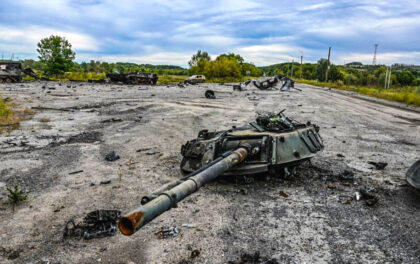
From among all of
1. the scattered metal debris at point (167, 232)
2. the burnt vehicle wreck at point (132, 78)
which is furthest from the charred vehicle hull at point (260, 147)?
the burnt vehicle wreck at point (132, 78)

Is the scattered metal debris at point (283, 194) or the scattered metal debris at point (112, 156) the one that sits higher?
the scattered metal debris at point (112, 156)

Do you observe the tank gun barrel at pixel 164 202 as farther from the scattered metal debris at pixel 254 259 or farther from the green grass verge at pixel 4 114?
the green grass verge at pixel 4 114

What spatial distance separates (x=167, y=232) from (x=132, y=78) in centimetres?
3229

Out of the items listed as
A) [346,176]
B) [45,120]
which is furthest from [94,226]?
[45,120]

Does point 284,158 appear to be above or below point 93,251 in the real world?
above

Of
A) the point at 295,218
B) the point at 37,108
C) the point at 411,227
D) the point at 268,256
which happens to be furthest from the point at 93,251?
the point at 37,108

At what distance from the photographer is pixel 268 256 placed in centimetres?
390

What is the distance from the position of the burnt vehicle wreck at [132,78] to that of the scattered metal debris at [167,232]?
32.0 m

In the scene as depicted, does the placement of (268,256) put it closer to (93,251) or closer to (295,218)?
(295,218)

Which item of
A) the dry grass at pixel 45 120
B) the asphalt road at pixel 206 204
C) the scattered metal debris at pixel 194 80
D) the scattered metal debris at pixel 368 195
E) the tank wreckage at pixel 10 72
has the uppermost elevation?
the tank wreckage at pixel 10 72

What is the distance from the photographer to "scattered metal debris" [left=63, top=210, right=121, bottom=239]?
4320 millimetres

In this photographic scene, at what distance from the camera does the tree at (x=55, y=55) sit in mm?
57219

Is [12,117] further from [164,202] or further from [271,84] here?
[271,84]

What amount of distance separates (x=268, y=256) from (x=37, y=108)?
1493 centimetres
